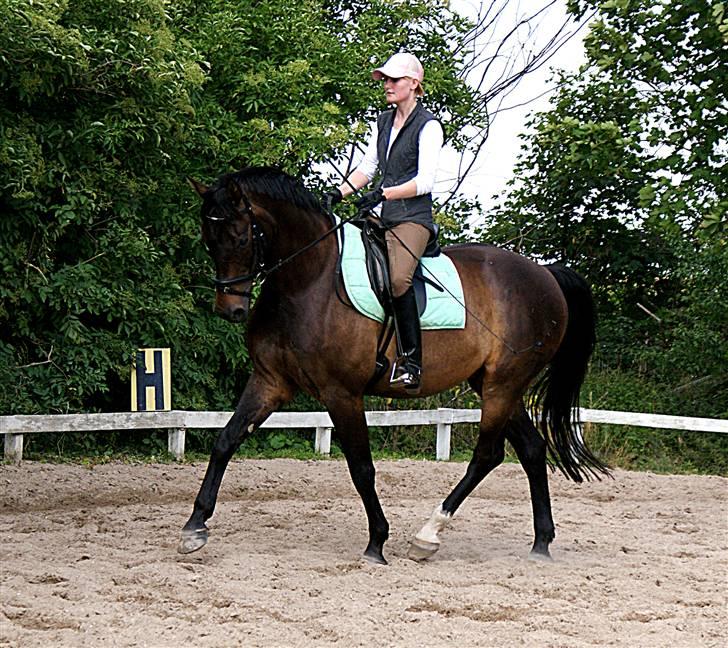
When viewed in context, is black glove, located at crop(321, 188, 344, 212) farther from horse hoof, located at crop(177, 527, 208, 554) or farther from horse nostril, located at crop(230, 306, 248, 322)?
horse hoof, located at crop(177, 527, 208, 554)

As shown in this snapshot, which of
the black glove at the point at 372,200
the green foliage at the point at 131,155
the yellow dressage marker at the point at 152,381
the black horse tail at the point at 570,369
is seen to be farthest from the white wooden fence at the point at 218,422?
the black glove at the point at 372,200

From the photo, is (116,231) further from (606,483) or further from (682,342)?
(682,342)

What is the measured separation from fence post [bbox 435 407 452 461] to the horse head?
645 centimetres

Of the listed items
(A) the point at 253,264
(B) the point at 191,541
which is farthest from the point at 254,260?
(B) the point at 191,541

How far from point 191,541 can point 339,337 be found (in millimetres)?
1435

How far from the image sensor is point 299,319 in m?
5.82

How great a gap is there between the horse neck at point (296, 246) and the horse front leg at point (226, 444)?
642mm

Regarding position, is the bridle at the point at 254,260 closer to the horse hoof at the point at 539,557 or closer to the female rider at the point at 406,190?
the female rider at the point at 406,190

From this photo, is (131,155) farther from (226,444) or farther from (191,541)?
(191,541)

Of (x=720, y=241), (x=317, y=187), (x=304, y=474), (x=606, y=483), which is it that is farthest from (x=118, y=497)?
(x=720, y=241)

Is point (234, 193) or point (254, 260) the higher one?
point (234, 193)

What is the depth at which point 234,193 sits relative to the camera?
5.51 meters

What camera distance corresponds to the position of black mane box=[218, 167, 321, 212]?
5.69 metres

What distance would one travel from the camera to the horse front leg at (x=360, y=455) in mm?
5867
